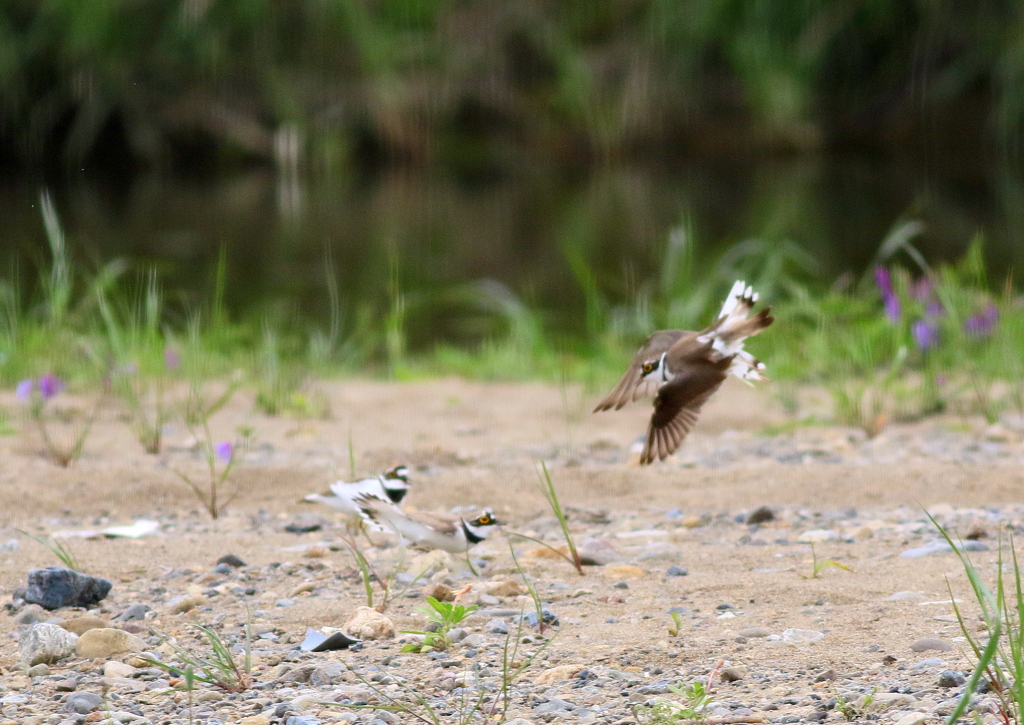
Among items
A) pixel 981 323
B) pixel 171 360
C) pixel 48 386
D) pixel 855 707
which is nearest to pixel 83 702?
pixel 855 707

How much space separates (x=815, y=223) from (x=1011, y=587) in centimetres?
883

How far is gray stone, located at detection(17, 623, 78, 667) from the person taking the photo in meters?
1.97

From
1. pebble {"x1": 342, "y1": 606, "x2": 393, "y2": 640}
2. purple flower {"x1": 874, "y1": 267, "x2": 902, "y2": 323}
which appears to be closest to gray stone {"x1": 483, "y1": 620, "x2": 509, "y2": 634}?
pebble {"x1": 342, "y1": 606, "x2": 393, "y2": 640}

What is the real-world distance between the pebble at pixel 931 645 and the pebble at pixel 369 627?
78cm

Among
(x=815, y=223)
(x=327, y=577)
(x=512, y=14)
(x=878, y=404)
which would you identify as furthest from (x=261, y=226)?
(x=327, y=577)

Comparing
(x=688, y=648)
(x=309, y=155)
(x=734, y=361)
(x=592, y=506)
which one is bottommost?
(x=309, y=155)

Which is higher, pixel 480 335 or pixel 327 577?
pixel 327 577

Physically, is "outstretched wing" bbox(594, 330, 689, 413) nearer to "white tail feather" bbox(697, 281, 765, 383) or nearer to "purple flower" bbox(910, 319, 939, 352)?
"white tail feather" bbox(697, 281, 765, 383)

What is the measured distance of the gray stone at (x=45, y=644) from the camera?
197 cm

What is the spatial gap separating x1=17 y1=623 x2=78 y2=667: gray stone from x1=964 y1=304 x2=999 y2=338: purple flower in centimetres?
304

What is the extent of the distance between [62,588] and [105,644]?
300 mm

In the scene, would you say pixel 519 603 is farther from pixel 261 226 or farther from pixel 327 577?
pixel 261 226

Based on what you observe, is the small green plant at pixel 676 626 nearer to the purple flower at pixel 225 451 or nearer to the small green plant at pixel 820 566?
the small green plant at pixel 820 566

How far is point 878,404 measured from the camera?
3719 mm
